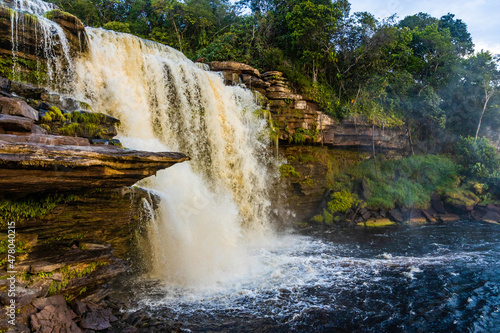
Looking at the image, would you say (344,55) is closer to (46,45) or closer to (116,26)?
(116,26)

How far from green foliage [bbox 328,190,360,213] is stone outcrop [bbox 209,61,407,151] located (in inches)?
145

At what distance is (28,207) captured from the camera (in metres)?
5.77

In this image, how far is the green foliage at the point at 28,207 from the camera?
5.48 metres

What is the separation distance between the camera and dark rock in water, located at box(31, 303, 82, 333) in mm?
5020

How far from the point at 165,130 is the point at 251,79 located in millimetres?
7264

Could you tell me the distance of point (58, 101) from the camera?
793 cm

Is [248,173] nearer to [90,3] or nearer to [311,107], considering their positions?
[311,107]

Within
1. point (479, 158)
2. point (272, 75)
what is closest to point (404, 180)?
point (479, 158)

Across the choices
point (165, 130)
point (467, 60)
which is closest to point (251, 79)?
point (165, 130)

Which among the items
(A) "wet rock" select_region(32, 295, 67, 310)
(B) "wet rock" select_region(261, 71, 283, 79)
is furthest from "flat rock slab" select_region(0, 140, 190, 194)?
(B) "wet rock" select_region(261, 71, 283, 79)

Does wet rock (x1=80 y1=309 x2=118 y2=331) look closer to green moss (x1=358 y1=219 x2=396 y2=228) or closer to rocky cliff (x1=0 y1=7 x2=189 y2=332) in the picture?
rocky cliff (x1=0 y1=7 x2=189 y2=332)

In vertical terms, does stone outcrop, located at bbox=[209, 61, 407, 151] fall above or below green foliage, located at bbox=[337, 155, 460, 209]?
above

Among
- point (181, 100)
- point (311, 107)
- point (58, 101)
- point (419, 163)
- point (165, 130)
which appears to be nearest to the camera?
point (58, 101)

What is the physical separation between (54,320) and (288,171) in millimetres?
13616
